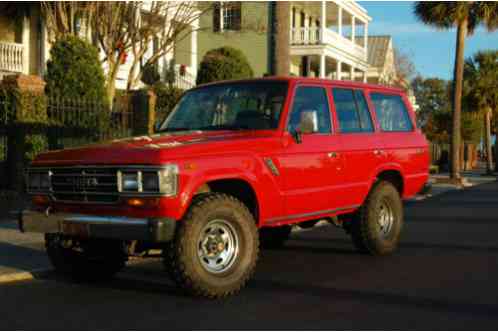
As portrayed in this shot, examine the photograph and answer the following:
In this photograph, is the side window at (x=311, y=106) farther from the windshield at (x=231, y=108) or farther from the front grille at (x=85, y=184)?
the front grille at (x=85, y=184)

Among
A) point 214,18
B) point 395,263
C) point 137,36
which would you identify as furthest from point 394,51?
point 395,263

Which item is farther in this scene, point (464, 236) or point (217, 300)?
point (464, 236)

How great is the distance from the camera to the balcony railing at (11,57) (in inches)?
813

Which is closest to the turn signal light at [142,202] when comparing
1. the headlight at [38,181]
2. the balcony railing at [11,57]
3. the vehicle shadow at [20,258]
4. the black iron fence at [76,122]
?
the headlight at [38,181]

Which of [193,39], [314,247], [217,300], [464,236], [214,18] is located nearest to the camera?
[217,300]

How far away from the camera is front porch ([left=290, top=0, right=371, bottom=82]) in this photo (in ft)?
108

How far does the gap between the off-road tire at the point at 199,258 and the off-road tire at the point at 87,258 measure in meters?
1.02

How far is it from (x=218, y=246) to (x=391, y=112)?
A: 3822 millimetres

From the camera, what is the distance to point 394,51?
47.0 m

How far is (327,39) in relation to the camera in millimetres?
33062

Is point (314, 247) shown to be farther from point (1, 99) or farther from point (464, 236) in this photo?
point (1, 99)

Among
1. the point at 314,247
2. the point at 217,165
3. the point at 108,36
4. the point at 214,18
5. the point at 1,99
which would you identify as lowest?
the point at 314,247

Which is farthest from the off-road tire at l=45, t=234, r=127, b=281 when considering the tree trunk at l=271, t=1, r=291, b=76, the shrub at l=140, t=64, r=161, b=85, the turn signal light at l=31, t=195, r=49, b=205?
the shrub at l=140, t=64, r=161, b=85

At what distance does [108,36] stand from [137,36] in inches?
32.1
